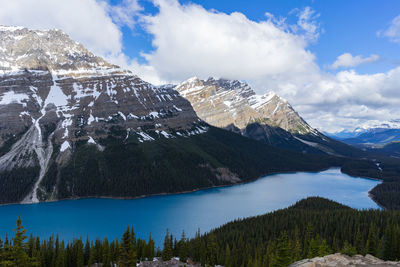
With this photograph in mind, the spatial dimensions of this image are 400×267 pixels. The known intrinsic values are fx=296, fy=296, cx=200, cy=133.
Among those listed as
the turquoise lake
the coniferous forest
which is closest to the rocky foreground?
the coniferous forest

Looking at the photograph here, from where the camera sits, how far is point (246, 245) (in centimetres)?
6775

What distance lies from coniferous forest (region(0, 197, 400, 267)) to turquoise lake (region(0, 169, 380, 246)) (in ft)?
76.0

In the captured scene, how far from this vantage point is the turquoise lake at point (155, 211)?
101 meters

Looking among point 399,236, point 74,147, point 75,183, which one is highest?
point 74,147

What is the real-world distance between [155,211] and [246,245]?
68010 mm

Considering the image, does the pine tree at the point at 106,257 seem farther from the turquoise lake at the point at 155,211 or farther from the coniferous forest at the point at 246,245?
the turquoise lake at the point at 155,211

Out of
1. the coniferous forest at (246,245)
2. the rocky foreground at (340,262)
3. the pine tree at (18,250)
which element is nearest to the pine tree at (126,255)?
the coniferous forest at (246,245)

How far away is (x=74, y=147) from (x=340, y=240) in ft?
546

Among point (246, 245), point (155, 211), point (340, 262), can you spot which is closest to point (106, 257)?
point (246, 245)

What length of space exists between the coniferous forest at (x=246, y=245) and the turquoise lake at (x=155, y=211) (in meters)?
23.2

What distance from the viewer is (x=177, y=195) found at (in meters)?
166

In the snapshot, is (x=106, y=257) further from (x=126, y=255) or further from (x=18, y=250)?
(x=126, y=255)

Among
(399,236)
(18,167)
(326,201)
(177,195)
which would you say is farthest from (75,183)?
(399,236)

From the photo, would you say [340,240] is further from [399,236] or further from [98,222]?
[98,222]
